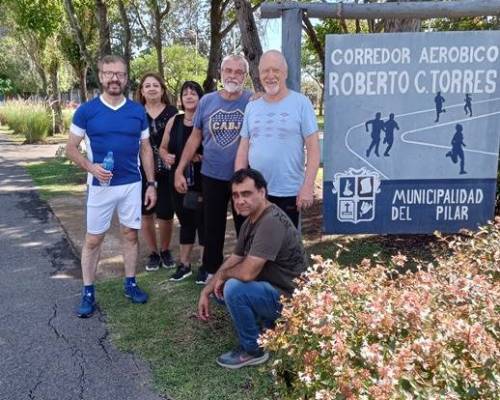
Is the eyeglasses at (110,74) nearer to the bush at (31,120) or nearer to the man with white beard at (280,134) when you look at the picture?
the man with white beard at (280,134)

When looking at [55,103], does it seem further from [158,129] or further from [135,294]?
[135,294]

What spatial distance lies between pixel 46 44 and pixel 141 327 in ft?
70.7

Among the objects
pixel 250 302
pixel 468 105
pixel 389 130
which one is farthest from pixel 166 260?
pixel 468 105

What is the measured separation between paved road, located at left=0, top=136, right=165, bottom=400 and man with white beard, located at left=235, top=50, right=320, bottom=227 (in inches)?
57.0

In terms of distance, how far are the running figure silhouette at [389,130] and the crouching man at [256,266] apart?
1300mm

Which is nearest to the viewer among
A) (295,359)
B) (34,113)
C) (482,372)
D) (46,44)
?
(482,372)

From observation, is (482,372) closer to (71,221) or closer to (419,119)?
(419,119)

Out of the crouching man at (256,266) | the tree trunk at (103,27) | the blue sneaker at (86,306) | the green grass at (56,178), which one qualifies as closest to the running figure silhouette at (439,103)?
the crouching man at (256,266)

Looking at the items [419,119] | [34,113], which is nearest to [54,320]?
[419,119]

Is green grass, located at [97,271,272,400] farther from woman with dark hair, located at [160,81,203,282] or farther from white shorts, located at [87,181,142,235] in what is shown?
white shorts, located at [87,181,142,235]

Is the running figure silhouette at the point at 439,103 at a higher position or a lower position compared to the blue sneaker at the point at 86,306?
higher

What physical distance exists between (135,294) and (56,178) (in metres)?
7.59

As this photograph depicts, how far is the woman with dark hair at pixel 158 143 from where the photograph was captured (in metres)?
4.66

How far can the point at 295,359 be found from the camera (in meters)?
1.94
